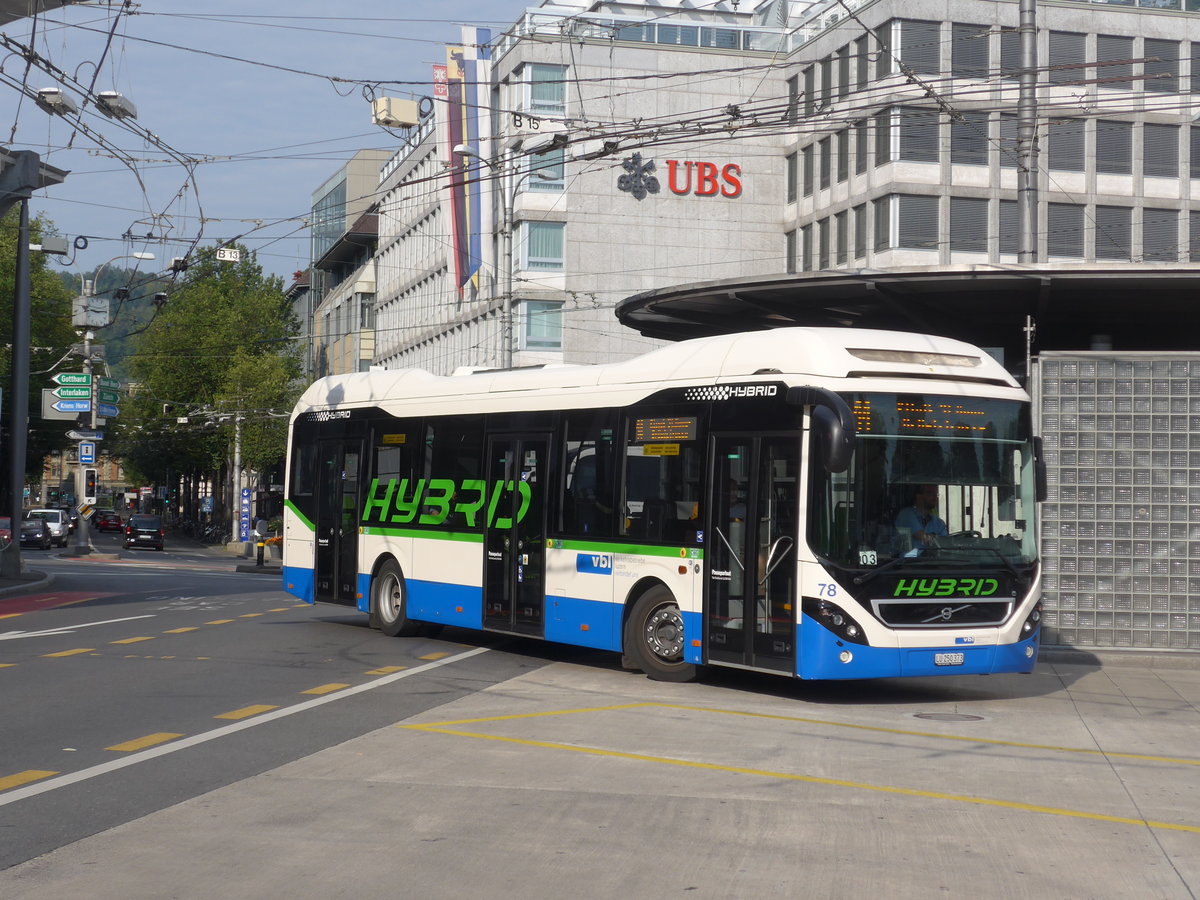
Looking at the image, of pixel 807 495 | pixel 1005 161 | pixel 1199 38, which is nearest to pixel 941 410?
pixel 807 495

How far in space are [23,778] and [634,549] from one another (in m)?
6.95

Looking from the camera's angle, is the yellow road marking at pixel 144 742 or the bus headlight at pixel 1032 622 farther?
the bus headlight at pixel 1032 622

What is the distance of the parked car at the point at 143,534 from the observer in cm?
6944

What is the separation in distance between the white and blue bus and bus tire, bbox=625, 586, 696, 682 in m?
0.02

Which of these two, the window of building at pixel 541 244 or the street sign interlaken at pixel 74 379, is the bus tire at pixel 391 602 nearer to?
the street sign interlaken at pixel 74 379

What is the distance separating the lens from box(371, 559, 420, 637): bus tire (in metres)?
19.2

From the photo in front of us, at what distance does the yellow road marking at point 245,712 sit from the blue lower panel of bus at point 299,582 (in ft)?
28.1

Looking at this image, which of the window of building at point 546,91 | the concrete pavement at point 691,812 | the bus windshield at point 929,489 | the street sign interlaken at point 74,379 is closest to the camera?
the concrete pavement at point 691,812

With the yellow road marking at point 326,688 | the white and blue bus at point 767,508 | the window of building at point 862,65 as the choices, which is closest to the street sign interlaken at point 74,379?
the window of building at point 862,65

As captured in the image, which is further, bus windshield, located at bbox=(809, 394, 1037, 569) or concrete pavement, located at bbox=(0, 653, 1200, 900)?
bus windshield, located at bbox=(809, 394, 1037, 569)

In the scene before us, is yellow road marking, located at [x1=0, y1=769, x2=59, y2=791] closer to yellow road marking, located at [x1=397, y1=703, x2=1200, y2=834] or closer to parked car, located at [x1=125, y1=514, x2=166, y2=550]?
yellow road marking, located at [x1=397, y1=703, x2=1200, y2=834]

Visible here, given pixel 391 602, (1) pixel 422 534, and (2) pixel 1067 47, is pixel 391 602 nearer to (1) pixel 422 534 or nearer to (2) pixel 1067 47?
(1) pixel 422 534

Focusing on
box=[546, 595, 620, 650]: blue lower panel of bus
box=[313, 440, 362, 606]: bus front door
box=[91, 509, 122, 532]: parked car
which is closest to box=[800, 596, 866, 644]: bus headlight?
box=[546, 595, 620, 650]: blue lower panel of bus

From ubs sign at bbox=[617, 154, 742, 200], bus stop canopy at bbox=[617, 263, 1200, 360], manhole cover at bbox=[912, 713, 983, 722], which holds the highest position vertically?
ubs sign at bbox=[617, 154, 742, 200]
